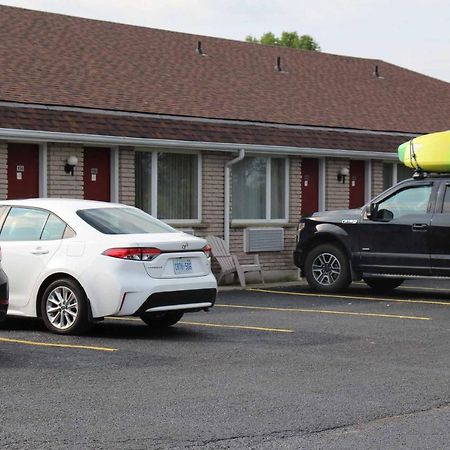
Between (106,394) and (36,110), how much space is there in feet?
33.2

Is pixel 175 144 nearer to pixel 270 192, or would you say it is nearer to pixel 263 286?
pixel 263 286

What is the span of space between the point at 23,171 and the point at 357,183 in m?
7.90

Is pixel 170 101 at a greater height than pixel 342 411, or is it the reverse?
pixel 170 101

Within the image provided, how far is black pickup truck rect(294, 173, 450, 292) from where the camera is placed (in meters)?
16.5

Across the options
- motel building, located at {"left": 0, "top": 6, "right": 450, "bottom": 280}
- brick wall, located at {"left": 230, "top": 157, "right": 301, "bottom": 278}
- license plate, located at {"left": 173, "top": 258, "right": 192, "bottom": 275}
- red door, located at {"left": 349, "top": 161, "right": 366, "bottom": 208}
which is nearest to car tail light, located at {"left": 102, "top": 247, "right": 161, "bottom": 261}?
license plate, located at {"left": 173, "top": 258, "right": 192, "bottom": 275}

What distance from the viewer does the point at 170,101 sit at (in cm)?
→ 2042

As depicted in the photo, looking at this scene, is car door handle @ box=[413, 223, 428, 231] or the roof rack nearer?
car door handle @ box=[413, 223, 428, 231]

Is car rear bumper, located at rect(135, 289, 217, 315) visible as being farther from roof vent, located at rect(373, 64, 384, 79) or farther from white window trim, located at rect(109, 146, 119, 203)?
roof vent, located at rect(373, 64, 384, 79)

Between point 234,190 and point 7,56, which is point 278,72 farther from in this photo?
point 7,56

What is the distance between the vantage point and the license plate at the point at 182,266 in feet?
38.2

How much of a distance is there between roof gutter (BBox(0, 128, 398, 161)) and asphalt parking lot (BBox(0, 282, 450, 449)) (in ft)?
15.3

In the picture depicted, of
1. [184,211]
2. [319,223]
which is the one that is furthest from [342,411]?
[184,211]

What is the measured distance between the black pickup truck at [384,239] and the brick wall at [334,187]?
4.17m

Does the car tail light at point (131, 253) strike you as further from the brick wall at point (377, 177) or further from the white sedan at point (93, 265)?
the brick wall at point (377, 177)
